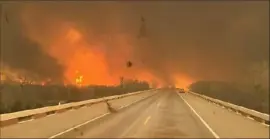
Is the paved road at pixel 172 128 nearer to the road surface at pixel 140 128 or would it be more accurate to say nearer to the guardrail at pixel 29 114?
the road surface at pixel 140 128

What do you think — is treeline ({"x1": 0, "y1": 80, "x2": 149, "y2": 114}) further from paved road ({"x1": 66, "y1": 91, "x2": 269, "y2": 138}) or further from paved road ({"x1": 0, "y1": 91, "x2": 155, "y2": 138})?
paved road ({"x1": 66, "y1": 91, "x2": 269, "y2": 138})

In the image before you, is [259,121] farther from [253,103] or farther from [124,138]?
[124,138]

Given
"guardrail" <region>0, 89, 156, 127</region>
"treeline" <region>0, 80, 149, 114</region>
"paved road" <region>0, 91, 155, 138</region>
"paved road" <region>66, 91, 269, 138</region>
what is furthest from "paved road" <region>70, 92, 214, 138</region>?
→ "treeline" <region>0, 80, 149, 114</region>

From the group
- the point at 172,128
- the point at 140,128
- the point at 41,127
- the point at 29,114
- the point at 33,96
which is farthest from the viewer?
the point at 33,96

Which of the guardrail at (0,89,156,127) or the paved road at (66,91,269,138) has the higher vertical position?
the guardrail at (0,89,156,127)

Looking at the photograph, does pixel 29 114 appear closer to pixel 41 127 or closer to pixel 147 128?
pixel 41 127

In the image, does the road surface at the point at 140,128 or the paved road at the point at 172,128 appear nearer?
the road surface at the point at 140,128

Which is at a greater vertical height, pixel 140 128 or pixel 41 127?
pixel 41 127

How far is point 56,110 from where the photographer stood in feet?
102

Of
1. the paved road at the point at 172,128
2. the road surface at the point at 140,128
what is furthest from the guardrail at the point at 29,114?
the paved road at the point at 172,128

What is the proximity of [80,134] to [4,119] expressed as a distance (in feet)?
19.1

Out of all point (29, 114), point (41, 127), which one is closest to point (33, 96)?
point (29, 114)

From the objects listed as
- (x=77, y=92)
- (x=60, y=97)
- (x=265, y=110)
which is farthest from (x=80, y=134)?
(x=77, y=92)

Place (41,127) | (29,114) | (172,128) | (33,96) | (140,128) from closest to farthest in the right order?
(41,127), (140,128), (172,128), (29,114), (33,96)
